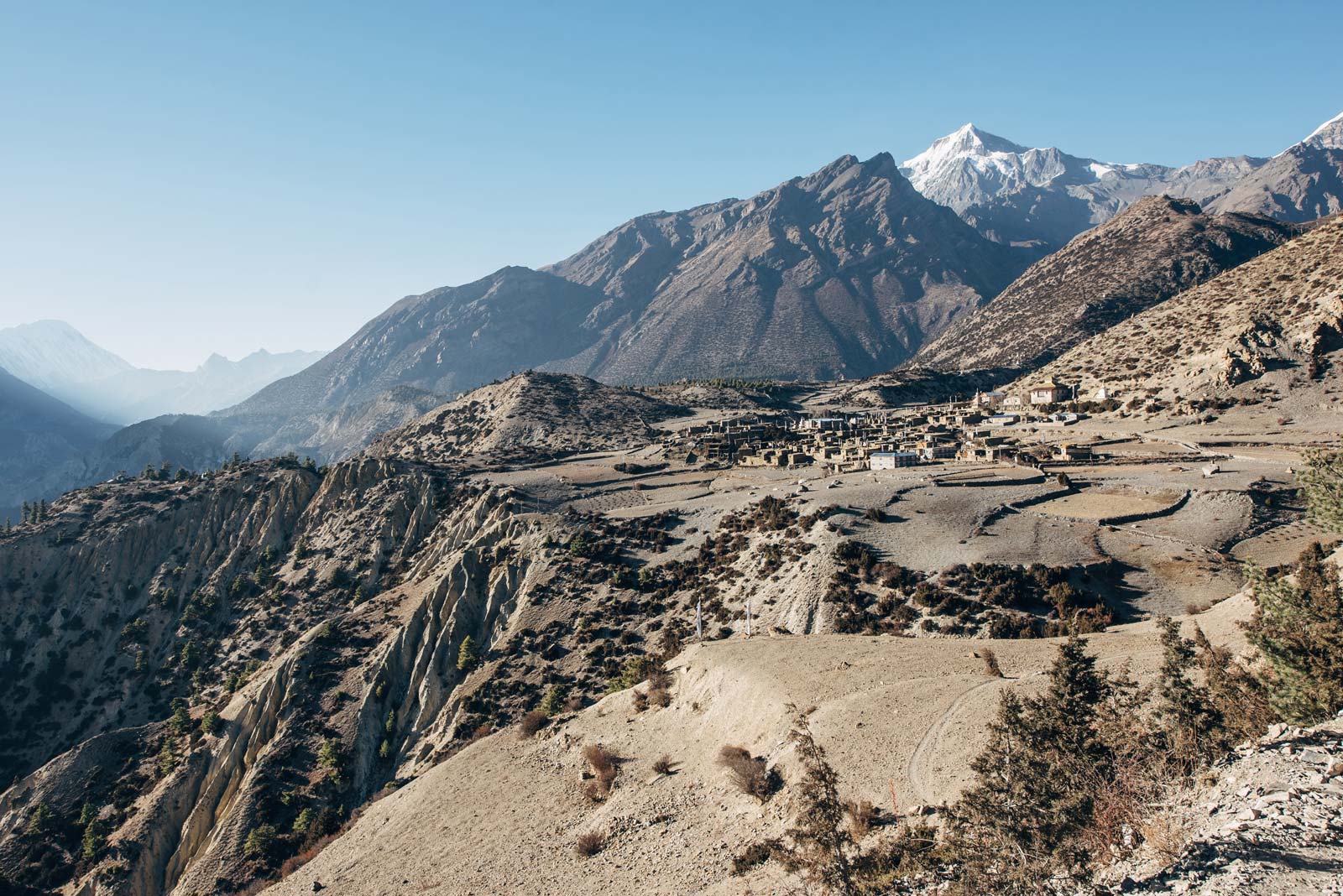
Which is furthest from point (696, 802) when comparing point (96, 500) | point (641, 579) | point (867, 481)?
point (96, 500)

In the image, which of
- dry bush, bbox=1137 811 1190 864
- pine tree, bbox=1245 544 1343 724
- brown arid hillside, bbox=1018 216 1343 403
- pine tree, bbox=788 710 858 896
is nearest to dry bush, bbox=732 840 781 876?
pine tree, bbox=788 710 858 896

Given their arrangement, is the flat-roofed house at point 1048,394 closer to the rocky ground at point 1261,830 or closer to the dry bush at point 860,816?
the dry bush at point 860,816

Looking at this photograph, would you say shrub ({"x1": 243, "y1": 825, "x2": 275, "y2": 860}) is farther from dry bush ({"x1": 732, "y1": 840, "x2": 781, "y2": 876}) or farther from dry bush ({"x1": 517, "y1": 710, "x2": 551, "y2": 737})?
dry bush ({"x1": 732, "y1": 840, "x2": 781, "y2": 876})

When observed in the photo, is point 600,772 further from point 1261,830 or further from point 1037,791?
point 1261,830

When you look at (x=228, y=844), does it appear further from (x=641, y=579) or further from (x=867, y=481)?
(x=867, y=481)

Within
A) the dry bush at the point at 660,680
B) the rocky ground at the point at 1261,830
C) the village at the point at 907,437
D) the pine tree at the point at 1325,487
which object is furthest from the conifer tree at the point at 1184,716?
the village at the point at 907,437

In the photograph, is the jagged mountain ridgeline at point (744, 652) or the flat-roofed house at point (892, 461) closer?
the jagged mountain ridgeline at point (744, 652)
